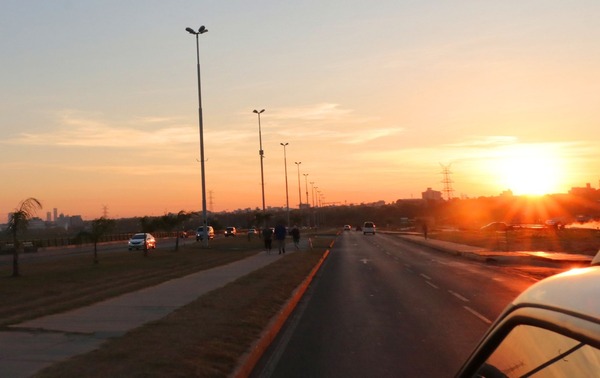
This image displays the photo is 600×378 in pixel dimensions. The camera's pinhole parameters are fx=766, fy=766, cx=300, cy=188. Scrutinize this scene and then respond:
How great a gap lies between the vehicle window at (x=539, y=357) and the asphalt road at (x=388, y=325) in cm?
723

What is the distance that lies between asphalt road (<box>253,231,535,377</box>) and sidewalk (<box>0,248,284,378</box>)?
282cm

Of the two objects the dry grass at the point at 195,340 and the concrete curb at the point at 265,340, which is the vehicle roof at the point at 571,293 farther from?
the concrete curb at the point at 265,340

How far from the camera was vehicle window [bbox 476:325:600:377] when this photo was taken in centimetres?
231

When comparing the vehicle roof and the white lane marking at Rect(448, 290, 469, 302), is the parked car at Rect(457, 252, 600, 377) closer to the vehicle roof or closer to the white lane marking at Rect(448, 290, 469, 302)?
the vehicle roof

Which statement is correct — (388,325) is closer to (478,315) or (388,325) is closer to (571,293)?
(478,315)

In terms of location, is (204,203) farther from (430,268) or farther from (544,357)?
(544,357)

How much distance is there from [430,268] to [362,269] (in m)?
3.00

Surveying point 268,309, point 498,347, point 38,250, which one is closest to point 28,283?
point 268,309

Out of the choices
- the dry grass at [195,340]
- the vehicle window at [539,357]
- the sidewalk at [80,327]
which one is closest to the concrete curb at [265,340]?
the dry grass at [195,340]

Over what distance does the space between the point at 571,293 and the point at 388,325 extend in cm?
1291

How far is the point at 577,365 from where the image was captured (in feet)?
7.74

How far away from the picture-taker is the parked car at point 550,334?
2.23m

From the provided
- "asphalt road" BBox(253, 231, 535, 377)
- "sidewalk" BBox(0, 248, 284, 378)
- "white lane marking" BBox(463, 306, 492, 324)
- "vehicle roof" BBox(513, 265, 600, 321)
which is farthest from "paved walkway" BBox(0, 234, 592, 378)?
"vehicle roof" BBox(513, 265, 600, 321)

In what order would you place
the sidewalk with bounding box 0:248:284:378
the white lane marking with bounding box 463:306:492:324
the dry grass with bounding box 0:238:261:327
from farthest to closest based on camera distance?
the dry grass with bounding box 0:238:261:327, the white lane marking with bounding box 463:306:492:324, the sidewalk with bounding box 0:248:284:378
